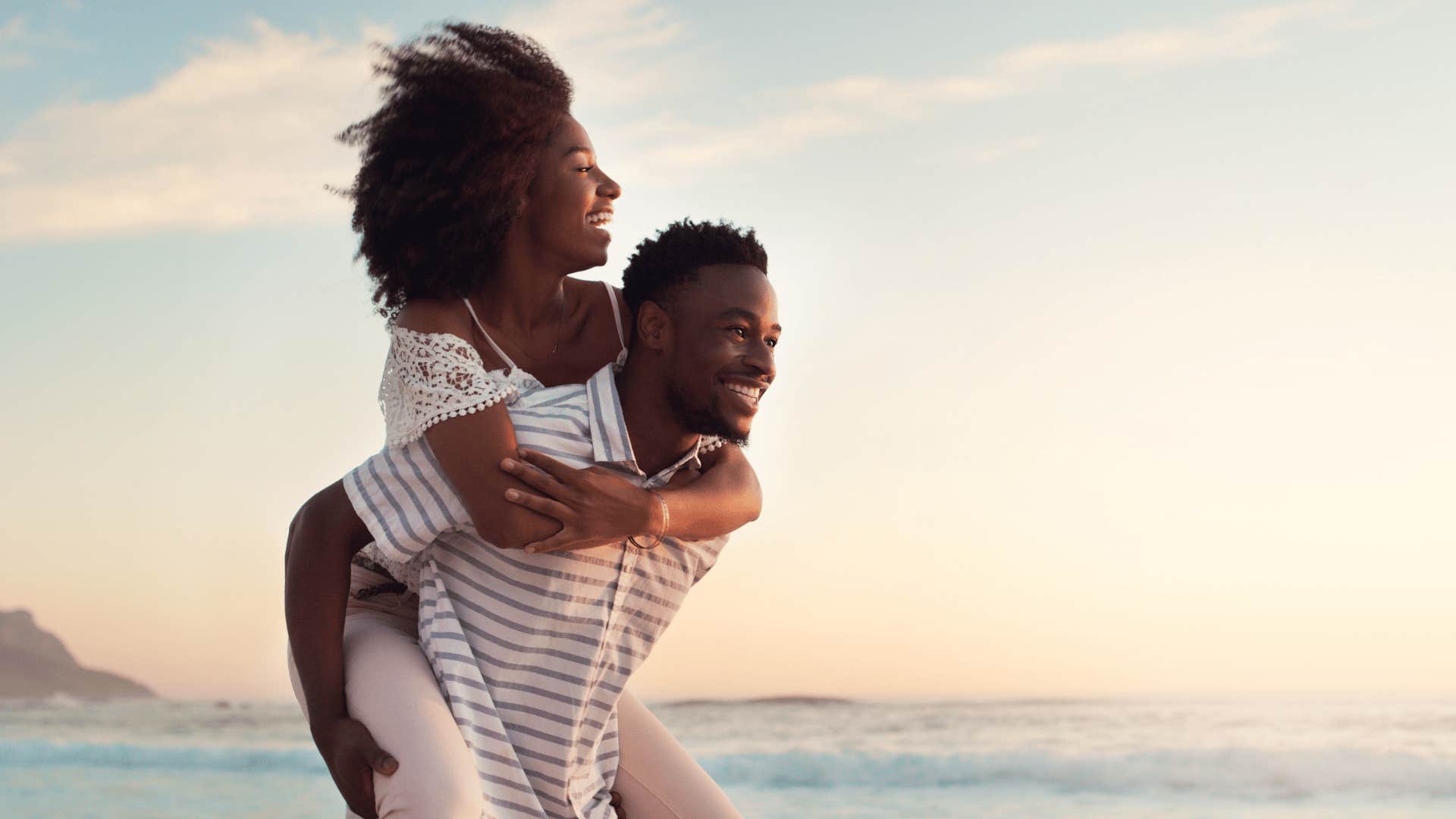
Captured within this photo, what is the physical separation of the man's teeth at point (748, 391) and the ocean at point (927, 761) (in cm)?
848

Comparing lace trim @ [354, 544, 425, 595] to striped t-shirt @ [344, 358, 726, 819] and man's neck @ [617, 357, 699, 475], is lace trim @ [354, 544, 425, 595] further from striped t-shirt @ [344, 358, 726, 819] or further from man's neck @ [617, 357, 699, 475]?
man's neck @ [617, 357, 699, 475]

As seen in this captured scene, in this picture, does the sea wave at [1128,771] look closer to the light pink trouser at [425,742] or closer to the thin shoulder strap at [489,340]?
the light pink trouser at [425,742]

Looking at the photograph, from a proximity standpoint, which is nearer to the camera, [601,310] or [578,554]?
[578,554]

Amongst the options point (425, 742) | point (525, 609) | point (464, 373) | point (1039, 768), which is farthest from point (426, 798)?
point (1039, 768)

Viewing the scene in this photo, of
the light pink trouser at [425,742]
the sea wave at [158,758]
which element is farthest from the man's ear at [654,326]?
the sea wave at [158,758]

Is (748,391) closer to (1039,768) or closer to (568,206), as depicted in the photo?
(568,206)

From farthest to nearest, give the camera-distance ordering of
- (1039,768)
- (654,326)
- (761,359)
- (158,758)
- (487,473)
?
(158,758) < (1039,768) < (654,326) < (761,359) < (487,473)

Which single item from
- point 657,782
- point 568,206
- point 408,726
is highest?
point 568,206

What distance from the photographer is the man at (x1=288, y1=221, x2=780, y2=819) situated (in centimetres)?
259

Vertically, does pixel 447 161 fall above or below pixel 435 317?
above

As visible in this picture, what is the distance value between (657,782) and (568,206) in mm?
1247

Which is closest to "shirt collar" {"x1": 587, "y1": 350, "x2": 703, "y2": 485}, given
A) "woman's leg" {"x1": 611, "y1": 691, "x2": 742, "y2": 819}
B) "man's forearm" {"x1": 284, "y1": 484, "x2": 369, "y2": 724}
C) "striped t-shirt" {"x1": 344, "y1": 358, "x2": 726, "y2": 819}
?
"striped t-shirt" {"x1": 344, "y1": 358, "x2": 726, "y2": 819}

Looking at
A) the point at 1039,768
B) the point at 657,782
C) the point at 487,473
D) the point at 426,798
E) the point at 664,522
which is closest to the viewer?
the point at 426,798

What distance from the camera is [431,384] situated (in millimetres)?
2553
